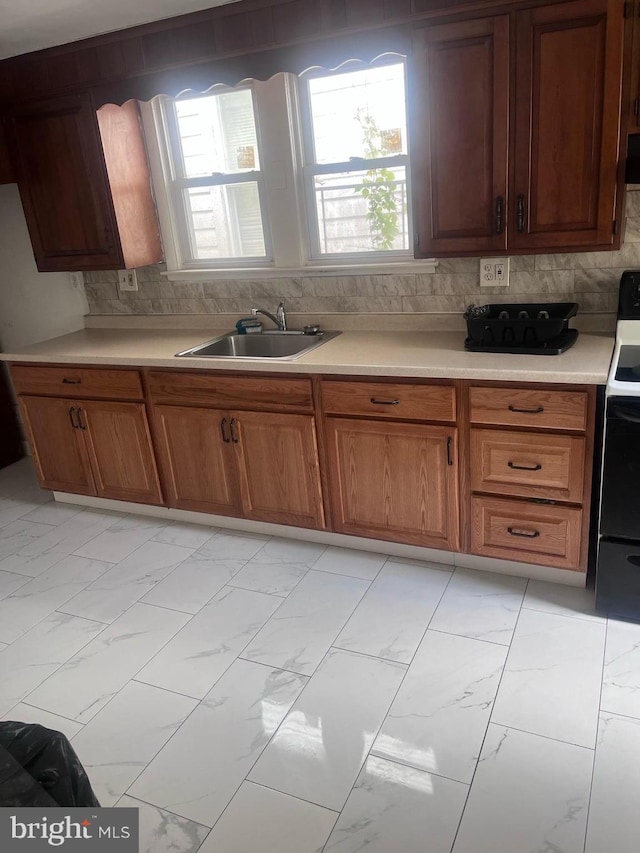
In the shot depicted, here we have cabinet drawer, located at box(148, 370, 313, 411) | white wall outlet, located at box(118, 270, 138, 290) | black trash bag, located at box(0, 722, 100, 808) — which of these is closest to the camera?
black trash bag, located at box(0, 722, 100, 808)

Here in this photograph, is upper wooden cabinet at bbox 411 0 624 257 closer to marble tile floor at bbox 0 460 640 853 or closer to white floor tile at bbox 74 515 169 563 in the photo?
marble tile floor at bbox 0 460 640 853

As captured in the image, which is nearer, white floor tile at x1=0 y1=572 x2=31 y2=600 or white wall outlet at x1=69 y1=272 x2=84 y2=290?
white floor tile at x1=0 y1=572 x2=31 y2=600

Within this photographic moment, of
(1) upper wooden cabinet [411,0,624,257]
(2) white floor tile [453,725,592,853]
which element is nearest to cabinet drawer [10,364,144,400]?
(1) upper wooden cabinet [411,0,624,257]

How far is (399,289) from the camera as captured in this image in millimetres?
3033

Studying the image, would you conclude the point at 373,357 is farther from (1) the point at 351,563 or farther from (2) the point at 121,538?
(2) the point at 121,538

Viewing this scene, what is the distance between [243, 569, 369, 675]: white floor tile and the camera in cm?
230

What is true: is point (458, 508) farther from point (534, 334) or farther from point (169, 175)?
point (169, 175)

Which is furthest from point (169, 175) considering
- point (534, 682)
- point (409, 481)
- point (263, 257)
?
point (534, 682)

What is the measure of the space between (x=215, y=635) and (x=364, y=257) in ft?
5.91

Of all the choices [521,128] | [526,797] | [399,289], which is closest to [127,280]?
[399,289]

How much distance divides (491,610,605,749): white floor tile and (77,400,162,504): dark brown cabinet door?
1.86m

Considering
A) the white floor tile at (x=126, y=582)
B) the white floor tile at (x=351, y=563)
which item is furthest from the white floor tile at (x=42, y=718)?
the white floor tile at (x=351, y=563)

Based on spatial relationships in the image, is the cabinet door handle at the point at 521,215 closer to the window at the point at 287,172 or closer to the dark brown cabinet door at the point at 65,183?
the window at the point at 287,172

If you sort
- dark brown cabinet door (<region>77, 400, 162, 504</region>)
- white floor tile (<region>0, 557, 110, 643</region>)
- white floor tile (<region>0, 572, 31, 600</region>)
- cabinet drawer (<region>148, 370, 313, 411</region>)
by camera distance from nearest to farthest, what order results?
white floor tile (<region>0, 557, 110, 643</region>) < cabinet drawer (<region>148, 370, 313, 411</region>) < white floor tile (<region>0, 572, 31, 600</region>) < dark brown cabinet door (<region>77, 400, 162, 504</region>)
